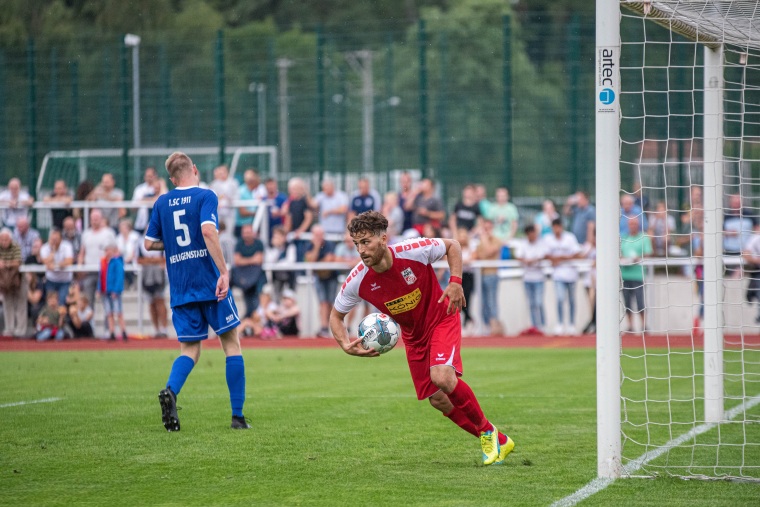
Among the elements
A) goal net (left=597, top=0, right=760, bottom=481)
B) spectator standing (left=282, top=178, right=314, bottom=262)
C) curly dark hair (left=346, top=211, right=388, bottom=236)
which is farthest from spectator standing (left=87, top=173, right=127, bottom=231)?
curly dark hair (left=346, top=211, right=388, bottom=236)

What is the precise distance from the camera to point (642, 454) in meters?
7.15

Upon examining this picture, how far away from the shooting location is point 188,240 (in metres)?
8.30

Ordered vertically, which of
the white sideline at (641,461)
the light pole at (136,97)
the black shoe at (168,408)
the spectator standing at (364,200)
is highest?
the light pole at (136,97)

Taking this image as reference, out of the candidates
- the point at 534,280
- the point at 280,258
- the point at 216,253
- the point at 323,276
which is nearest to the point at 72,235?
the point at 280,258

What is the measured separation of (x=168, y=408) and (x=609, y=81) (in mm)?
4005

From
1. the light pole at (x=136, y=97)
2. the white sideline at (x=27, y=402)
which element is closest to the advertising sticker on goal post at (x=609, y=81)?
the white sideline at (x=27, y=402)

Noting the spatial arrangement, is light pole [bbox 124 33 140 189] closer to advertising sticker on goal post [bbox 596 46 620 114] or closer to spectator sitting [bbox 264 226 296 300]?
spectator sitting [bbox 264 226 296 300]

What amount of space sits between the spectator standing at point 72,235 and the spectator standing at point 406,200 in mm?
5825

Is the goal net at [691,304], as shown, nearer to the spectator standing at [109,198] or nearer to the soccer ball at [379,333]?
the soccer ball at [379,333]

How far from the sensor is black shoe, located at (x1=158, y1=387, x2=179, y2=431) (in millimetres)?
7852

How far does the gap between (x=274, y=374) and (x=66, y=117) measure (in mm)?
13222

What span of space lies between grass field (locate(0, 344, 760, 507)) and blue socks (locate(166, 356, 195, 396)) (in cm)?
36

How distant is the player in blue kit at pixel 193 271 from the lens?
822 centimetres

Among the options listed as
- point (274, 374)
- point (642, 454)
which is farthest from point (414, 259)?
point (274, 374)
